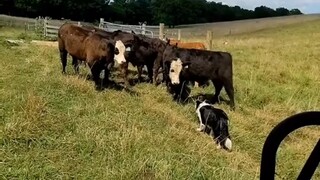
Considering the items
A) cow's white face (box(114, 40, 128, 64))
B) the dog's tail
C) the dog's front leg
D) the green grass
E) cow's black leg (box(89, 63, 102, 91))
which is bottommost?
the dog's tail

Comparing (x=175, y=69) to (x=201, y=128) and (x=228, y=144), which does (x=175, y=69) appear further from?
(x=228, y=144)

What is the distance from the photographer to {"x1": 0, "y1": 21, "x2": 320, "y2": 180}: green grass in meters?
4.82

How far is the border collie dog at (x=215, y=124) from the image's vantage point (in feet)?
23.0

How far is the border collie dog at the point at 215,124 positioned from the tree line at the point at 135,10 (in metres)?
63.9

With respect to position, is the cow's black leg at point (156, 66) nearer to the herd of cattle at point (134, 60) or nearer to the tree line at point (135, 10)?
the herd of cattle at point (134, 60)

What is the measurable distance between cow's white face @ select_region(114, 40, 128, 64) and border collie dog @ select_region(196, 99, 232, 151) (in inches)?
108

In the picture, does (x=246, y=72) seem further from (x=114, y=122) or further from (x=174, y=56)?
(x=114, y=122)

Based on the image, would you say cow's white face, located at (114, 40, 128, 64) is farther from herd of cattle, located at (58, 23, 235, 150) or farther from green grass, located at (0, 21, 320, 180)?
green grass, located at (0, 21, 320, 180)

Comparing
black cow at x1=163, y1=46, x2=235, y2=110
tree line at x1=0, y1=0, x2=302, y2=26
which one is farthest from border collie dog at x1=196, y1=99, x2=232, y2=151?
tree line at x1=0, y1=0, x2=302, y2=26

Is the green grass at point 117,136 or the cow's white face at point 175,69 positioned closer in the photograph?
the green grass at point 117,136

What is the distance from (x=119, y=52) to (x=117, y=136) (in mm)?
4771

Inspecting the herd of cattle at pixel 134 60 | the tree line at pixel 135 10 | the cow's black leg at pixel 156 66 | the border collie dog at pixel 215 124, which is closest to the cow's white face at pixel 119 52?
the herd of cattle at pixel 134 60

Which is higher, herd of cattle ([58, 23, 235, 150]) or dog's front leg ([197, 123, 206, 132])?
herd of cattle ([58, 23, 235, 150])

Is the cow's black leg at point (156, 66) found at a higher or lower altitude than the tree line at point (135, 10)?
lower
